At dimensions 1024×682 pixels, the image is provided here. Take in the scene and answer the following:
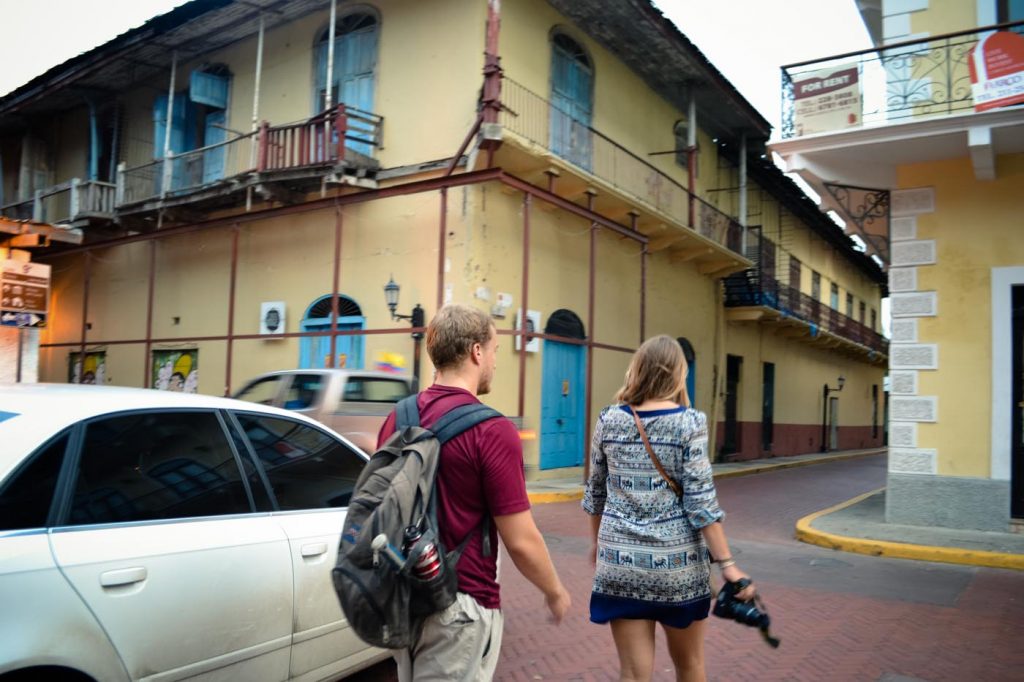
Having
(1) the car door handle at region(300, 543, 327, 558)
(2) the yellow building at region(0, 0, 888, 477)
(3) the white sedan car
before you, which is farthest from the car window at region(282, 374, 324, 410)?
(1) the car door handle at region(300, 543, 327, 558)

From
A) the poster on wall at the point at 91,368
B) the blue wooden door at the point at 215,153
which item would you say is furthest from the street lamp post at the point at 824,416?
the poster on wall at the point at 91,368

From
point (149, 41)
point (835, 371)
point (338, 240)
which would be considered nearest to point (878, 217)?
point (338, 240)

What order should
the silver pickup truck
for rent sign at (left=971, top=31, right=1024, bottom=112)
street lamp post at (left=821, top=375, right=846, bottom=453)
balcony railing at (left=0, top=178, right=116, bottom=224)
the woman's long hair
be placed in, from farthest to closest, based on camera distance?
street lamp post at (left=821, top=375, right=846, bottom=453), balcony railing at (left=0, top=178, right=116, bottom=224), the silver pickup truck, for rent sign at (left=971, top=31, right=1024, bottom=112), the woman's long hair

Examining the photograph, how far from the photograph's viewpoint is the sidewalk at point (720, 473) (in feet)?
41.5

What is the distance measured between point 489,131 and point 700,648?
34.9ft

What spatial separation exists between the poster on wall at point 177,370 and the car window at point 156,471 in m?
15.0

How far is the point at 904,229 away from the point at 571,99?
8.04m

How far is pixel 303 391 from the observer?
924cm

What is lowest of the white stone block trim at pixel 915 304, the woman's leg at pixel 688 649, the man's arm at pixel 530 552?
the woman's leg at pixel 688 649

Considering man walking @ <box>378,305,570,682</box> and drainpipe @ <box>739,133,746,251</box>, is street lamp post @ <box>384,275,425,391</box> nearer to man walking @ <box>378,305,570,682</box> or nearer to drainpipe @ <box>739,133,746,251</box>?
man walking @ <box>378,305,570,682</box>

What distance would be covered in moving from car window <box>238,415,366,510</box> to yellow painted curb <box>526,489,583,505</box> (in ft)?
27.8

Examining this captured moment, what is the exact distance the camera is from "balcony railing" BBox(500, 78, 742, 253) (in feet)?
47.3

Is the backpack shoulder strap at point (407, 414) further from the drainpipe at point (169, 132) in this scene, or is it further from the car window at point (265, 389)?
the drainpipe at point (169, 132)

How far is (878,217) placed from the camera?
442 inches
